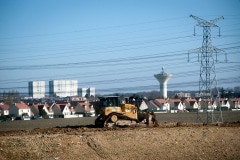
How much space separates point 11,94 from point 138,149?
118897mm

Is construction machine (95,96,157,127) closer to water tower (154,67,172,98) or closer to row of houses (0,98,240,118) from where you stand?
row of houses (0,98,240,118)

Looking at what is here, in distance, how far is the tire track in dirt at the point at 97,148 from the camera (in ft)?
70.2

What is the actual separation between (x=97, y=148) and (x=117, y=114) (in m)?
7.93

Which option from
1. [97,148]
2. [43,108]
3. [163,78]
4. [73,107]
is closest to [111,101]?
[97,148]

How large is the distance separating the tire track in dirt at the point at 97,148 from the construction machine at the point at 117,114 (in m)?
6.80

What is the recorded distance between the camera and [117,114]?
29.9 m

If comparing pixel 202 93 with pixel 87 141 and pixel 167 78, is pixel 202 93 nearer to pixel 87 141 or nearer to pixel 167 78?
pixel 87 141

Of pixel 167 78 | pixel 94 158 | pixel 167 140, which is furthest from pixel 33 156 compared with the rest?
pixel 167 78

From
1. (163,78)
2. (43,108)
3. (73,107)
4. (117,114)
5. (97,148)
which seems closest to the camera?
(97,148)

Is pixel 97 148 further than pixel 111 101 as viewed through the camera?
No

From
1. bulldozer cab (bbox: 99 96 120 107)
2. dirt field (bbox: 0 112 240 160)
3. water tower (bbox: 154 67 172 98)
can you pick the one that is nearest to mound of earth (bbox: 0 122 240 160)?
dirt field (bbox: 0 112 240 160)

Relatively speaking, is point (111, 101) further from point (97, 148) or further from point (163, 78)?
point (163, 78)

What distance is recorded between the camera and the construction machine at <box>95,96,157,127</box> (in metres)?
30.0

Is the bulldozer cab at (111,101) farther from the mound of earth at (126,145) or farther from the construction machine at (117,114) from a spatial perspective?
the mound of earth at (126,145)
